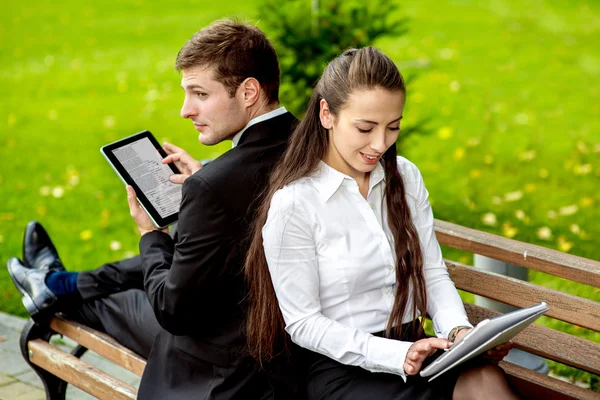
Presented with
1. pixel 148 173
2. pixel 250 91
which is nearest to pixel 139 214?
pixel 148 173

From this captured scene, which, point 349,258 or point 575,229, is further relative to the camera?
point 575,229

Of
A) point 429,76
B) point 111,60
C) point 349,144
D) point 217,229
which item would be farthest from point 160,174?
point 111,60

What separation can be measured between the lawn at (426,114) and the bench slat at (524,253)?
167cm

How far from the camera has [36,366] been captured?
393cm

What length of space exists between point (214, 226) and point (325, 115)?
0.50 m

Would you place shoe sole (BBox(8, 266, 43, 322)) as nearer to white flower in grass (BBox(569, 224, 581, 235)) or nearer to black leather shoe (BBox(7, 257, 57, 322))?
black leather shoe (BBox(7, 257, 57, 322))

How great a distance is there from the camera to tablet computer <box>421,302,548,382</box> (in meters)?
2.30

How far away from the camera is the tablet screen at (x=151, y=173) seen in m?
3.28

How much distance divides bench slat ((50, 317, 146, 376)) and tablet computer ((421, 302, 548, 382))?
57.7 inches

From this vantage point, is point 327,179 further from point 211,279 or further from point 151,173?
point 151,173

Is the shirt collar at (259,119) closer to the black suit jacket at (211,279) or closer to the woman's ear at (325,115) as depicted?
the black suit jacket at (211,279)

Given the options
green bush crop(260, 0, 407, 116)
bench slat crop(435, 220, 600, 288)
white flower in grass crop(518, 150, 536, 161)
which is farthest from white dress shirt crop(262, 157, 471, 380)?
white flower in grass crop(518, 150, 536, 161)

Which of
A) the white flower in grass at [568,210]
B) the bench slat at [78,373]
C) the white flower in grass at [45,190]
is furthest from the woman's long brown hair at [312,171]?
the white flower in grass at [45,190]

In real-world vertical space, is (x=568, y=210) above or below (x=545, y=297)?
below
